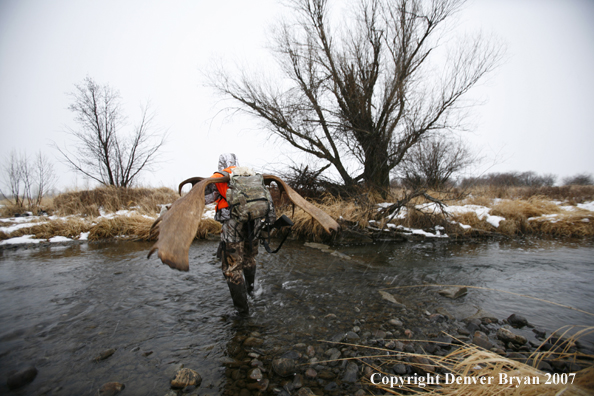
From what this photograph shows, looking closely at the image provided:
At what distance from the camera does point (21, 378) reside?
1.97 metres

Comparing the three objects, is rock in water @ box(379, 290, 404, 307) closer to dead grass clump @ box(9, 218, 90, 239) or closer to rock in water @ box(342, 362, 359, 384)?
rock in water @ box(342, 362, 359, 384)

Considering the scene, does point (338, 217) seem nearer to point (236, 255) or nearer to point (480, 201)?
point (236, 255)

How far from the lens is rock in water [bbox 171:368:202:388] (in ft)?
6.16

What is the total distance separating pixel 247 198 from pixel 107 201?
11254 millimetres

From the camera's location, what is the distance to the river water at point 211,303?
2195 mm

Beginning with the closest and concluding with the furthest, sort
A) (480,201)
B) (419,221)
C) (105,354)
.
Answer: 1. (105,354)
2. (419,221)
3. (480,201)

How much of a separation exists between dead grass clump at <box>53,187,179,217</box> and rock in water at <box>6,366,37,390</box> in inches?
360

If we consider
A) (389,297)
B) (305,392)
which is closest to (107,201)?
(389,297)

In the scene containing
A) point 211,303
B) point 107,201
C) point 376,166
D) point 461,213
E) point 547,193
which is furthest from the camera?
point 547,193

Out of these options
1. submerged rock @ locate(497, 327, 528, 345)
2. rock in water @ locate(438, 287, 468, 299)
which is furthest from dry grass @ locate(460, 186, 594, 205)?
submerged rock @ locate(497, 327, 528, 345)

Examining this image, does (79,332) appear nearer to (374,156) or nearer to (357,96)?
(374,156)

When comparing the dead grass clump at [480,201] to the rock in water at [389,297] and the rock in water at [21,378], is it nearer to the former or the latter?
the rock in water at [389,297]

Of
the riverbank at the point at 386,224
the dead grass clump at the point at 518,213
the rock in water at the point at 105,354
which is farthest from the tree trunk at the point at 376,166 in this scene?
the rock in water at the point at 105,354

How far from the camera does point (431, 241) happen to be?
719 cm
